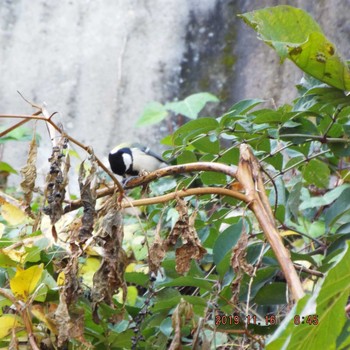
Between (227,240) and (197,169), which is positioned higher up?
(197,169)

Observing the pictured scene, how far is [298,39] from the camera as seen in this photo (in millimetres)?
1354

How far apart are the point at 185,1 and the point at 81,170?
3.90 meters

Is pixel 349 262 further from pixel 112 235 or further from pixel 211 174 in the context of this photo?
pixel 211 174

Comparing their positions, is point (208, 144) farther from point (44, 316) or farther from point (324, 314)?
point (324, 314)

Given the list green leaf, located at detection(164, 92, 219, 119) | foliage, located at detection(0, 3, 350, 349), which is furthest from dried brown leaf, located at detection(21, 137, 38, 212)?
green leaf, located at detection(164, 92, 219, 119)

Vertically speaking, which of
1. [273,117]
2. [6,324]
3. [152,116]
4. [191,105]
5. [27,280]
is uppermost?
[273,117]

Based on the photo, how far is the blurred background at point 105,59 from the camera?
4.88m

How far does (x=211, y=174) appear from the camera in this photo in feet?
5.70

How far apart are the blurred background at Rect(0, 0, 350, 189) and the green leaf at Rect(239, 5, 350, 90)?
3.45 metres

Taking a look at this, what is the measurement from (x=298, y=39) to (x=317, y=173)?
0.64 m

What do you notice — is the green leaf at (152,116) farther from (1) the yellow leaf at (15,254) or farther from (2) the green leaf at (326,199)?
(1) the yellow leaf at (15,254)

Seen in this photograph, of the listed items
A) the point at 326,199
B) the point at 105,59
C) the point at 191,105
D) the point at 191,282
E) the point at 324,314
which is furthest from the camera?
the point at 105,59

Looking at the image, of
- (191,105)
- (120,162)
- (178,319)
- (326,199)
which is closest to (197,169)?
(178,319)

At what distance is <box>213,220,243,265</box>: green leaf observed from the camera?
150 centimetres
